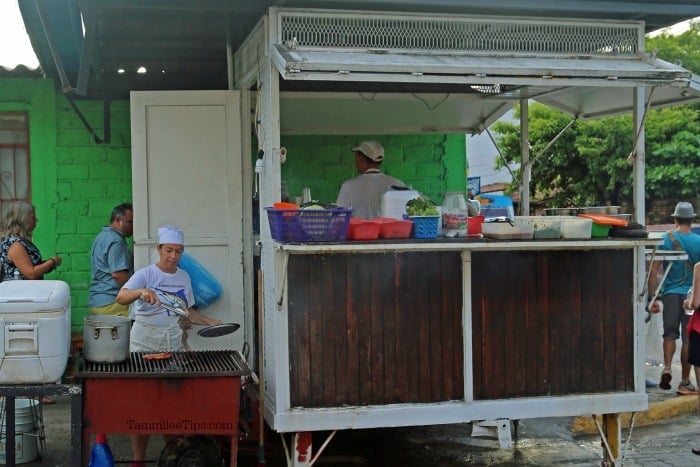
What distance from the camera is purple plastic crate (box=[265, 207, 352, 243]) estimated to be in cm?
489

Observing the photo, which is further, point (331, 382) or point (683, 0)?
point (683, 0)

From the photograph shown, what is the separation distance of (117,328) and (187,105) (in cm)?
229

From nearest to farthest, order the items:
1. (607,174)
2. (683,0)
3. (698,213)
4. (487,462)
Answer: (683,0) < (487,462) < (607,174) < (698,213)

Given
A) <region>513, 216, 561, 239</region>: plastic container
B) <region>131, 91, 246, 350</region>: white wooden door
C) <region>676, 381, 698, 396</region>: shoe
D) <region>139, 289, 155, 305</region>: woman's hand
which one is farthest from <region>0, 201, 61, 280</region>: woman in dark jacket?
<region>676, 381, 698, 396</region>: shoe

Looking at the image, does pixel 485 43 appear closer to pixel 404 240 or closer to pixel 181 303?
pixel 404 240

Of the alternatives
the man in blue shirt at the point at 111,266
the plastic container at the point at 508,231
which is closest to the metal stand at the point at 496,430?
the plastic container at the point at 508,231

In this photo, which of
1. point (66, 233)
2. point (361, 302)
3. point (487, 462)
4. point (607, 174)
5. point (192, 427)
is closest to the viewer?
point (192, 427)

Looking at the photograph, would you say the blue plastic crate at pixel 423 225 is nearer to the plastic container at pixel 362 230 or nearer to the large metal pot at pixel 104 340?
the plastic container at pixel 362 230

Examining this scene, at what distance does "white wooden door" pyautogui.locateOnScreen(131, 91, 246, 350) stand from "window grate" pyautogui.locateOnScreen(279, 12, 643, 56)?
1.42 metres

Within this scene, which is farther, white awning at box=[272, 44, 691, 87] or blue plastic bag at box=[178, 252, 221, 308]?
blue plastic bag at box=[178, 252, 221, 308]

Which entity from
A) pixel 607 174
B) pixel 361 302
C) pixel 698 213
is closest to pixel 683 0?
pixel 361 302

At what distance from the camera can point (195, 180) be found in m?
6.55

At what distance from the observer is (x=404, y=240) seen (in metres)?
5.12

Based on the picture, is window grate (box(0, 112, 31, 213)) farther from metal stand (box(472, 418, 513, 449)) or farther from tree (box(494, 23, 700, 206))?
tree (box(494, 23, 700, 206))
